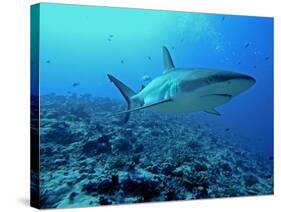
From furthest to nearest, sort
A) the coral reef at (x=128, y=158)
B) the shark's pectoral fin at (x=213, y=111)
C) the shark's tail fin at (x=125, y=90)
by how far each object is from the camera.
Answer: the shark's pectoral fin at (x=213, y=111)
the shark's tail fin at (x=125, y=90)
the coral reef at (x=128, y=158)

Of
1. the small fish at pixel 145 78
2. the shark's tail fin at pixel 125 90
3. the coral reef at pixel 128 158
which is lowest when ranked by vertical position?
the coral reef at pixel 128 158

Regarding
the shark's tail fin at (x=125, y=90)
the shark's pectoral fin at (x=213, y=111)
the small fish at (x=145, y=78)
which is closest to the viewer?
the shark's tail fin at (x=125, y=90)

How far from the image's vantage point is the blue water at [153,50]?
23.0 feet

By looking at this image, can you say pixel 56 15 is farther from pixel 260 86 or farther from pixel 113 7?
pixel 260 86

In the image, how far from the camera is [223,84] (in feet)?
24.6

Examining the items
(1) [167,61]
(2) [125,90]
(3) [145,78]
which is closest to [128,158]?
(2) [125,90]

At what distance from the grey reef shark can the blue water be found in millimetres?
116

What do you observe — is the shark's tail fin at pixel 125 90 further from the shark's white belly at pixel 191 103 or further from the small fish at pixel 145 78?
the shark's white belly at pixel 191 103

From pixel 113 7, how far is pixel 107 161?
1.94m

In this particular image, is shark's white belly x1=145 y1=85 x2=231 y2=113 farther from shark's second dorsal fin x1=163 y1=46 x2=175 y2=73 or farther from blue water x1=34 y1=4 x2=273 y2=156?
shark's second dorsal fin x1=163 y1=46 x2=175 y2=73

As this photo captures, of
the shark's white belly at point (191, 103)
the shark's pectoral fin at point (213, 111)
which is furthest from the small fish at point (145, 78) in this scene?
the shark's pectoral fin at point (213, 111)

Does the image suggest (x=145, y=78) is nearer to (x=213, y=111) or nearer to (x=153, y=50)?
(x=153, y=50)

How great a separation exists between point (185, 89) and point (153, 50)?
0.67 meters

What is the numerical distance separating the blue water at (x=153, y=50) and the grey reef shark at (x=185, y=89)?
116 mm
